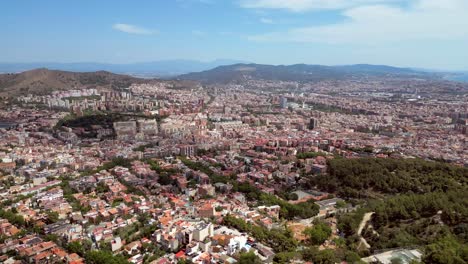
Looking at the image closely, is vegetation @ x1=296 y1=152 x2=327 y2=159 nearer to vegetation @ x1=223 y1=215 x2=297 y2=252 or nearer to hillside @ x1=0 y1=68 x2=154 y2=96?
vegetation @ x1=223 y1=215 x2=297 y2=252

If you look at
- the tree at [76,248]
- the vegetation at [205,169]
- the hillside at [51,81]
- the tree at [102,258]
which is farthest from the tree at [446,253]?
the hillside at [51,81]

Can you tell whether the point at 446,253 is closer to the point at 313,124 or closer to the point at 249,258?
the point at 249,258

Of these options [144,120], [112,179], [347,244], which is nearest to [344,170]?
[347,244]

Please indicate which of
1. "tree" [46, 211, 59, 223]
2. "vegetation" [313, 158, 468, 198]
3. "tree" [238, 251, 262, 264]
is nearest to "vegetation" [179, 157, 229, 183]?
"vegetation" [313, 158, 468, 198]

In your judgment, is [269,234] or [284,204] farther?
[284,204]

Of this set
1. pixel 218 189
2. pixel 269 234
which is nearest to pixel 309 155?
pixel 218 189

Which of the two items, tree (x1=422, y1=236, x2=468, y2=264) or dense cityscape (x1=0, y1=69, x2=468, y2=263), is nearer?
tree (x1=422, y1=236, x2=468, y2=264)
